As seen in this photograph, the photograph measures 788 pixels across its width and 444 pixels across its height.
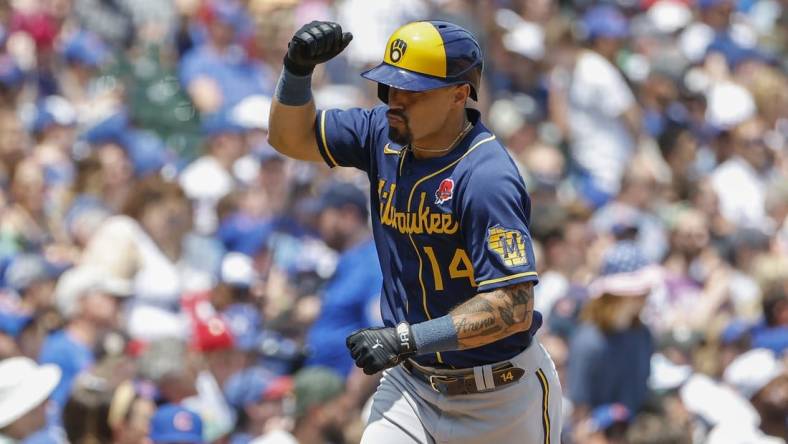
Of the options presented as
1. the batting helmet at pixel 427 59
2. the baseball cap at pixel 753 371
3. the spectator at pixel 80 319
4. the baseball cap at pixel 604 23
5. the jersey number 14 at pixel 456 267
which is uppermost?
the batting helmet at pixel 427 59

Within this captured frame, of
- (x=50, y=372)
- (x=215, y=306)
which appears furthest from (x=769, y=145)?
(x=50, y=372)

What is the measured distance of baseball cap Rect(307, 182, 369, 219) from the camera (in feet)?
30.8

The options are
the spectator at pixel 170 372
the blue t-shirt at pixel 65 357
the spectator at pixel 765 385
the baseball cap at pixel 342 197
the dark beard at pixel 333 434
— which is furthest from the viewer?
the baseball cap at pixel 342 197

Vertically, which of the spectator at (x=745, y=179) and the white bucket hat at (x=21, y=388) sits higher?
the white bucket hat at (x=21, y=388)

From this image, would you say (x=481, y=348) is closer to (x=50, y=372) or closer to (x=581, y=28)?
(x=50, y=372)

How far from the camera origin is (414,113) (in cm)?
515

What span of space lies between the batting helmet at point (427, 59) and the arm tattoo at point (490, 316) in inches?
28.5

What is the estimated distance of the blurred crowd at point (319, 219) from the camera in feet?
26.0

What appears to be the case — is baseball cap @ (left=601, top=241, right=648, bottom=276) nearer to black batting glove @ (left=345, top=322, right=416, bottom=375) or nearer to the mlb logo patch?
the mlb logo patch

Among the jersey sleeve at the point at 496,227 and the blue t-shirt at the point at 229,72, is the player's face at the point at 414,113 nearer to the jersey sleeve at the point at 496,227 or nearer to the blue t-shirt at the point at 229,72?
the jersey sleeve at the point at 496,227

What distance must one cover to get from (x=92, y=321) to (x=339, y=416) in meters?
1.59

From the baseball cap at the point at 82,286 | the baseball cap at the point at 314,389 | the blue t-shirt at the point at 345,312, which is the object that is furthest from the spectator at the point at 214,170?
the baseball cap at the point at 314,389

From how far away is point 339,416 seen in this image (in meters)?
7.69

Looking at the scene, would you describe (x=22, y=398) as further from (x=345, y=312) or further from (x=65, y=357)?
(x=345, y=312)
